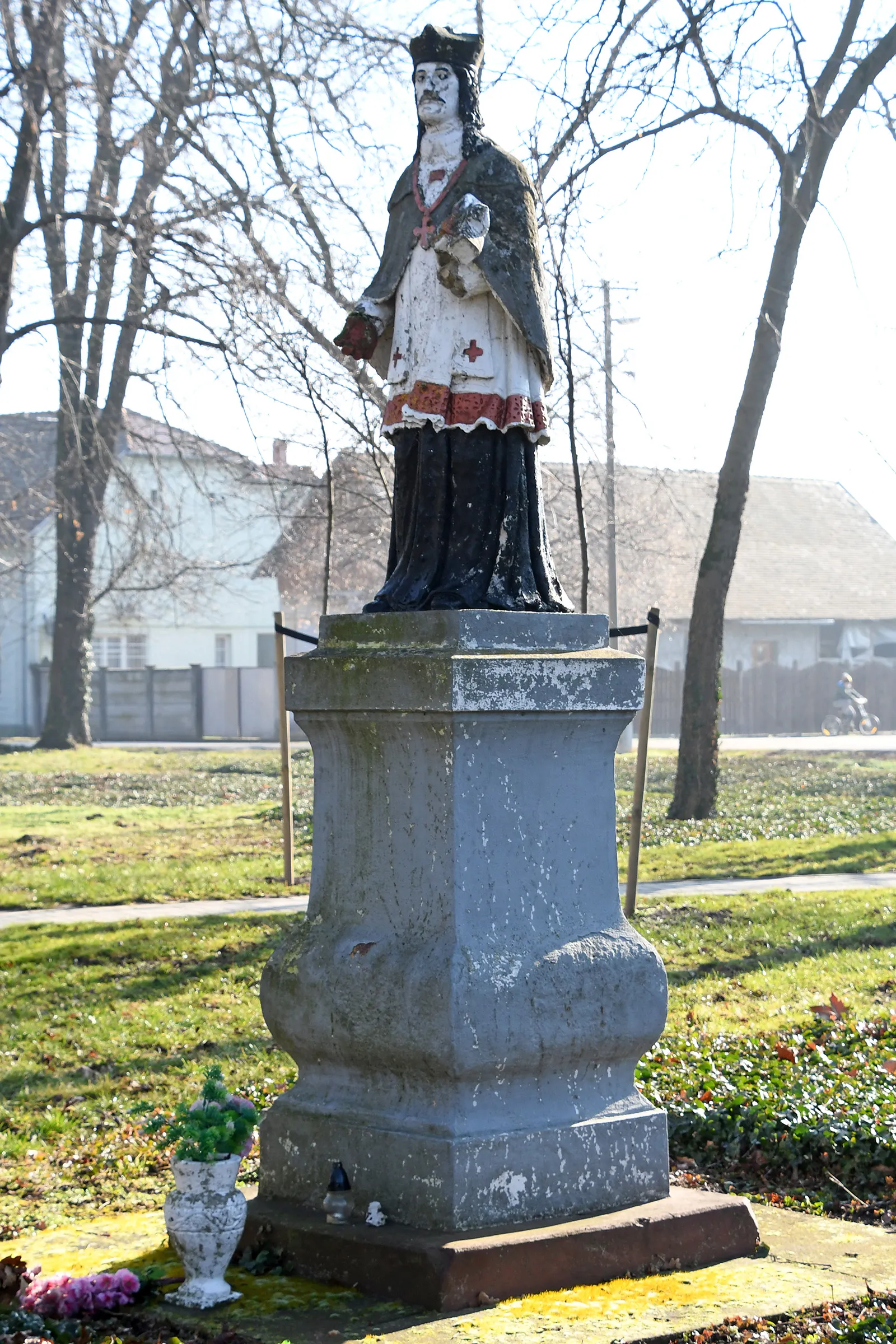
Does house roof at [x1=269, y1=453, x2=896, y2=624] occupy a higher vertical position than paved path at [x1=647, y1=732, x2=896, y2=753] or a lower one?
higher

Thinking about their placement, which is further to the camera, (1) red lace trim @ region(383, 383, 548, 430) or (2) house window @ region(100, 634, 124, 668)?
(2) house window @ region(100, 634, 124, 668)

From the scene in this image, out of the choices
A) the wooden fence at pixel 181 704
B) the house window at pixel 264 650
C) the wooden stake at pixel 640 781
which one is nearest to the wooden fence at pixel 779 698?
the wooden fence at pixel 181 704

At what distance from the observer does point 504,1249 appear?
13.9ft

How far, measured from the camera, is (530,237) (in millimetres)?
5117

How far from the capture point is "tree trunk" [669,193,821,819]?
16.3 metres

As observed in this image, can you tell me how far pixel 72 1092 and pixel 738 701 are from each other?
37162mm

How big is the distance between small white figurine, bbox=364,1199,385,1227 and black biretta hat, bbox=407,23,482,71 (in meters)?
3.42

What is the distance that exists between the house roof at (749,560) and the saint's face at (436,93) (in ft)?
86.0

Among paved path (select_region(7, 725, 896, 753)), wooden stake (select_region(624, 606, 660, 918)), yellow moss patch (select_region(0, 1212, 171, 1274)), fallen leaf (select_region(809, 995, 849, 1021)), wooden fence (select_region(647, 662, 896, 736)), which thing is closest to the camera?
yellow moss patch (select_region(0, 1212, 171, 1274))

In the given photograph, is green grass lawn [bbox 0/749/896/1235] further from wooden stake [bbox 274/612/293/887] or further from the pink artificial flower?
the pink artificial flower

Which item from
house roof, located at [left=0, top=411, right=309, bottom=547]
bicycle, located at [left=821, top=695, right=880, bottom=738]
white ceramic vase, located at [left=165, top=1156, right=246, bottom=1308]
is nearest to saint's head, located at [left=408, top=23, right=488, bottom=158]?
white ceramic vase, located at [left=165, top=1156, right=246, bottom=1308]

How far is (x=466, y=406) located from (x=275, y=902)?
7.56 metres

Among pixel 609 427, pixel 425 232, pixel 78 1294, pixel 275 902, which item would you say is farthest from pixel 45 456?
pixel 78 1294

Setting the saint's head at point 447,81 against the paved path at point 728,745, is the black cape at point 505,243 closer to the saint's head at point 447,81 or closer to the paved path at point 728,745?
the saint's head at point 447,81
